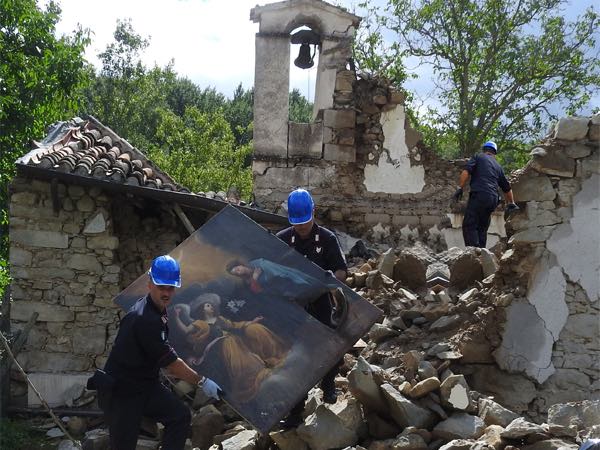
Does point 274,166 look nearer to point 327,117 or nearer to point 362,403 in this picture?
point 327,117

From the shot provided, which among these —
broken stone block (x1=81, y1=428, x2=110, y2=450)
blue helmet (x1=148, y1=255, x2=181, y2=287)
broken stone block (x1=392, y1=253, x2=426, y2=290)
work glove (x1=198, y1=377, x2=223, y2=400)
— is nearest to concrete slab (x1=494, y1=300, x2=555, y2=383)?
broken stone block (x1=392, y1=253, x2=426, y2=290)

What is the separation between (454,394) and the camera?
486 cm

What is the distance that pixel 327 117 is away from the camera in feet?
36.5

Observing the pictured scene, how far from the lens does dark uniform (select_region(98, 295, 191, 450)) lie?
14.2 ft

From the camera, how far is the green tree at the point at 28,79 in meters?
12.9

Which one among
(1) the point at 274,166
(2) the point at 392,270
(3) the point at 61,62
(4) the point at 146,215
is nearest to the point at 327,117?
(1) the point at 274,166

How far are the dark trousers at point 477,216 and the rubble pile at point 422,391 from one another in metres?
0.64

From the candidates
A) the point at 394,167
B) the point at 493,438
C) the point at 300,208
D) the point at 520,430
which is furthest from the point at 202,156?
the point at 520,430

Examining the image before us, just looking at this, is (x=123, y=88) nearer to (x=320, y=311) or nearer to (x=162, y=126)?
(x=162, y=126)

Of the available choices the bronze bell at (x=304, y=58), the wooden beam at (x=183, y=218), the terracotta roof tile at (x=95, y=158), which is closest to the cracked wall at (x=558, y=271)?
the wooden beam at (x=183, y=218)

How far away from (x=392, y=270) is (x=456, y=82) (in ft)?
46.9

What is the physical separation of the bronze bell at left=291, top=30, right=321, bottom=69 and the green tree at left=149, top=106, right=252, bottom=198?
11.7 metres

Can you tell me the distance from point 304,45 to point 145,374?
7.88m

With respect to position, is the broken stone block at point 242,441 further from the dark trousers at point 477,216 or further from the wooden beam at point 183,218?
the dark trousers at point 477,216
